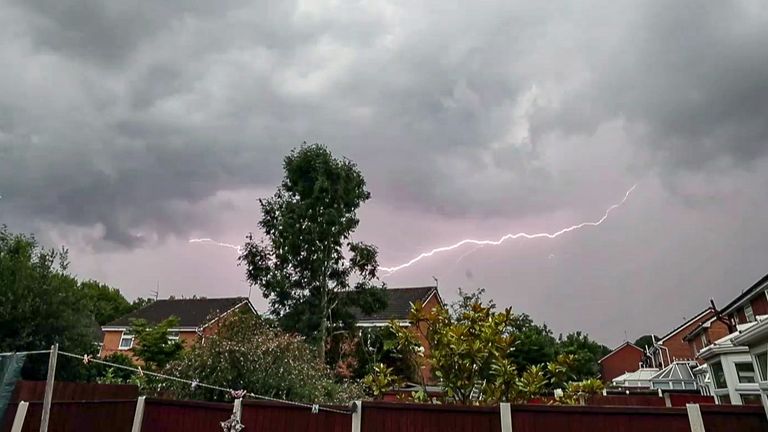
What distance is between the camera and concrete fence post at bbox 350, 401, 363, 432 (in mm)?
6055

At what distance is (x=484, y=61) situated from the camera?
11.8 meters

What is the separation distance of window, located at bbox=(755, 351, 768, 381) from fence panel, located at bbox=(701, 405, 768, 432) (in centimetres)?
131

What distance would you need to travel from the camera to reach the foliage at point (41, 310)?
11.7m

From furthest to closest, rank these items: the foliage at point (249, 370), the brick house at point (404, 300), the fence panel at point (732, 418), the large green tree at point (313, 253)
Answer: the brick house at point (404, 300) → the large green tree at point (313, 253) → the foliage at point (249, 370) → the fence panel at point (732, 418)

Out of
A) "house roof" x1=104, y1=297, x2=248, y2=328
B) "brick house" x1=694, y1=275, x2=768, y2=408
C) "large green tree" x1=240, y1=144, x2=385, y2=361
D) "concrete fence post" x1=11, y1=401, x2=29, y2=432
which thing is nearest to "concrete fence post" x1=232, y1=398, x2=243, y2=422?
"concrete fence post" x1=11, y1=401, x2=29, y2=432

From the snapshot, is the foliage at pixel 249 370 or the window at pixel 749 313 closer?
the foliage at pixel 249 370

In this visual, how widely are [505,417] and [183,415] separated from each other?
192 inches

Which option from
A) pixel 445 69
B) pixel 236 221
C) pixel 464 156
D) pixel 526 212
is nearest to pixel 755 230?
pixel 526 212

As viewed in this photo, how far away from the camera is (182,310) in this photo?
31297 mm

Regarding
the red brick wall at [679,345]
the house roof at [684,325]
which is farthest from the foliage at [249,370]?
the red brick wall at [679,345]

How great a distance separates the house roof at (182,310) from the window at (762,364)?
28042mm

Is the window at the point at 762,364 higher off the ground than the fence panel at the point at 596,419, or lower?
higher

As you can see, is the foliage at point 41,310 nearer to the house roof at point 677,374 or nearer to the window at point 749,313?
the house roof at point 677,374

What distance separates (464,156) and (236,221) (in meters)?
11.1
